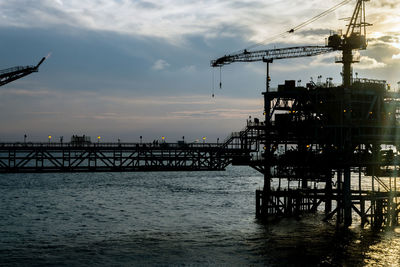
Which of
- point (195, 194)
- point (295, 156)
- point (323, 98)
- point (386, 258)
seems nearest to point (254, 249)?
point (386, 258)

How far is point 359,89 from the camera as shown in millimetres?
72938

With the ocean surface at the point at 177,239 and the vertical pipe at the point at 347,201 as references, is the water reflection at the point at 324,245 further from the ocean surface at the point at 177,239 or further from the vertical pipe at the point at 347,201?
the vertical pipe at the point at 347,201

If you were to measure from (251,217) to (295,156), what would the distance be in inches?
537

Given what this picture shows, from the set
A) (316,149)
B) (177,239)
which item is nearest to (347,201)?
(316,149)

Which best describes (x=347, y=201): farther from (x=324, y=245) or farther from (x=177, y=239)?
(x=177, y=239)

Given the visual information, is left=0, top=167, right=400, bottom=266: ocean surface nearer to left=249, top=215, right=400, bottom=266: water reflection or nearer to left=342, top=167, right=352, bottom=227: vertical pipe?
left=249, top=215, right=400, bottom=266: water reflection

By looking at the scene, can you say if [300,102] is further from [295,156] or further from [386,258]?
[386,258]

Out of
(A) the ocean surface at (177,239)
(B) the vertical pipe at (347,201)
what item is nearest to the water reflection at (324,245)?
(A) the ocean surface at (177,239)

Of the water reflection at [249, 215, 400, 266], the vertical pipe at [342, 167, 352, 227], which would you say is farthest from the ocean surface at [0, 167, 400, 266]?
the vertical pipe at [342, 167, 352, 227]

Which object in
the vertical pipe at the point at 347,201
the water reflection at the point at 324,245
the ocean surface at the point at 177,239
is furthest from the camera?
the vertical pipe at the point at 347,201

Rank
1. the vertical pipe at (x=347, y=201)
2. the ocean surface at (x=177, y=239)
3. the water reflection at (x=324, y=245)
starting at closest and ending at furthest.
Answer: the water reflection at (x=324, y=245)
the ocean surface at (x=177, y=239)
the vertical pipe at (x=347, y=201)

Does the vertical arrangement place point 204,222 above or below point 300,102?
below

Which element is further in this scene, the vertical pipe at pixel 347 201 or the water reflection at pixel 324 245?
the vertical pipe at pixel 347 201

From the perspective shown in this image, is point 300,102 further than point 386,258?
Yes
